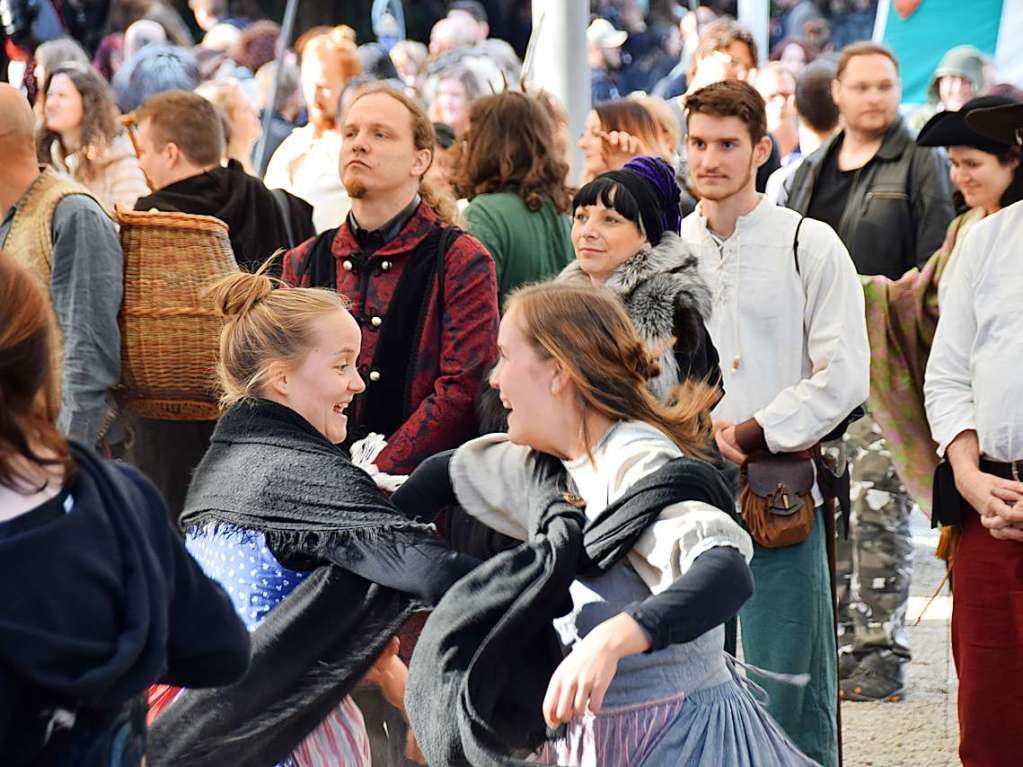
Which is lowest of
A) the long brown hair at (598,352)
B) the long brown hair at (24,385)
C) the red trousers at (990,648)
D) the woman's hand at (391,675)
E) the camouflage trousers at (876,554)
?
the camouflage trousers at (876,554)

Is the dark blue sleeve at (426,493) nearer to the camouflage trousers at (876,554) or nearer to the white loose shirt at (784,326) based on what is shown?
the white loose shirt at (784,326)

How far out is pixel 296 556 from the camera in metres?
3.23

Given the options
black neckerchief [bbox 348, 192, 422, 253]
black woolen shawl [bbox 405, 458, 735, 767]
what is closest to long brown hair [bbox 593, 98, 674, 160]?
black neckerchief [bbox 348, 192, 422, 253]

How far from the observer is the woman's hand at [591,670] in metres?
2.58

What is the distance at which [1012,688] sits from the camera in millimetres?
4238

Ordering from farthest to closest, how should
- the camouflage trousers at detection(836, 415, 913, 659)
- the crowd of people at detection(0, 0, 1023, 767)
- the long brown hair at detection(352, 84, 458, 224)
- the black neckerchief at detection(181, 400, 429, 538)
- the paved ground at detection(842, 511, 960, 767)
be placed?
the camouflage trousers at detection(836, 415, 913, 659) < the paved ground at detection(842, 511, 960, 767) < the long brown hair at detection(352, 84, 458, 224) < the black neckerchief at detection(181, 400, 429, 538) < the crowd of people at detection(0, 0, 1023, 767)

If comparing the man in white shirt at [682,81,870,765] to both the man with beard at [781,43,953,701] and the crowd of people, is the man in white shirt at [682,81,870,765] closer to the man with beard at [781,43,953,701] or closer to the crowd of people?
the crowd of people

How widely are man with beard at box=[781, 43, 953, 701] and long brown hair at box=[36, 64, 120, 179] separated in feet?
9.12

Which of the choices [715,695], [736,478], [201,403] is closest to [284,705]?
[715,695]

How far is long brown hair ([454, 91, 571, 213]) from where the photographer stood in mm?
5418

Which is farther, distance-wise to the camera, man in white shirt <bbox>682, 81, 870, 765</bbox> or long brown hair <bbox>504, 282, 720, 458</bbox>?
man in white shirt <bbox>682, 81, 870, 765</bbox>

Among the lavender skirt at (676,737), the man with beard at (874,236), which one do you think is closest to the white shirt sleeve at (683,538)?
the lavender skirt at (676,737)

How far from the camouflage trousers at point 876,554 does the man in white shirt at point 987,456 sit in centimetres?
139

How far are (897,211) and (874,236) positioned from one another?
0.42ft
